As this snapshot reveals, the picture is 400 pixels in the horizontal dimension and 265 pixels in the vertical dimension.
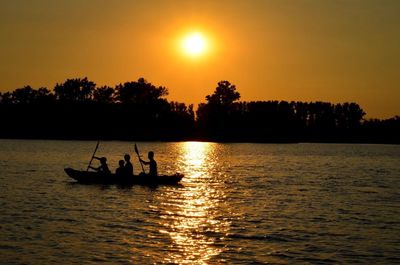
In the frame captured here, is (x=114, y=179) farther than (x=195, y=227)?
Yes

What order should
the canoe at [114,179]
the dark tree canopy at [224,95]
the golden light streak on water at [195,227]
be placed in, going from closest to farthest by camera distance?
1. the golden light streak on water at [195,227]
2. the canoe at [114,179]
3. the dark tree canopy at [224,95]

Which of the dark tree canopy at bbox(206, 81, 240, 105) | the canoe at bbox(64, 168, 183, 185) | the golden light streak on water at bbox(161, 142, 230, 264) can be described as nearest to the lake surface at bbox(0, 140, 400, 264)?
the golden light streak on water at bbox(161, 142, 230, 264)

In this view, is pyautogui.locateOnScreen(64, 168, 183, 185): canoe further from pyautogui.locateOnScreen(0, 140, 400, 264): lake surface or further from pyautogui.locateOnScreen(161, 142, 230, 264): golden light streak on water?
pyautogui.locateOnScreen(161, 142, 230, 264): golden light streak on water

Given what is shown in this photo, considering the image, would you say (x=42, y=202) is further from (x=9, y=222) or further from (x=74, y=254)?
(x=74, y=254)

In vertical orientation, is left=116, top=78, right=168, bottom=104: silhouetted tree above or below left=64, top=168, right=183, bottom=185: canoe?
above

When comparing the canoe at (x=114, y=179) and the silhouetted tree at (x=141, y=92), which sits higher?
the silhouetted tree at (x=141, y=92)

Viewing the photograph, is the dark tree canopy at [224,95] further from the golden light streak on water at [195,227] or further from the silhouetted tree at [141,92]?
the golden light streak on water at [195,227]

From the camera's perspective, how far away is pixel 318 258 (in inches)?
794

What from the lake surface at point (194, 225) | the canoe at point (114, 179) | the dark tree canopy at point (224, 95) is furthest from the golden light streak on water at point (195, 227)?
the dark tree canopy at point (224, 95)

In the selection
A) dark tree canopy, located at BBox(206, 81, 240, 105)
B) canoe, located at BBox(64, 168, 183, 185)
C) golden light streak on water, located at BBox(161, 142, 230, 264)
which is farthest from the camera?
dark tree canopy, located at BBox(206, 81, 240, 105)

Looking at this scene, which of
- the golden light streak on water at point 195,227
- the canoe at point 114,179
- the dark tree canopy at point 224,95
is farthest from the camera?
the dark tree canopy at point 224,95

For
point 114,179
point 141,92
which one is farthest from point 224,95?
point 114,179

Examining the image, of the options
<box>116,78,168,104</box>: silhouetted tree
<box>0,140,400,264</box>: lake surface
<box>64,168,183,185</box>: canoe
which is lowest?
<box>0,140,400,264</box>: lake surface

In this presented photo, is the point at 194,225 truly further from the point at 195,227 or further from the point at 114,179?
the point at 114,179
